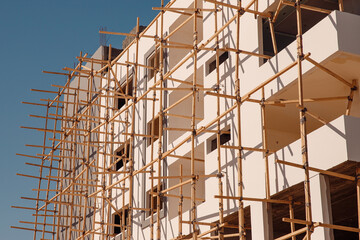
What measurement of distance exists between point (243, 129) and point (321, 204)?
3.28 m

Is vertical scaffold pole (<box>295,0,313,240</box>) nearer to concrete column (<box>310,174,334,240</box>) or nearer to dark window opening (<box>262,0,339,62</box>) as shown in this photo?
concrete column (<box>310,174,334,240</box>)

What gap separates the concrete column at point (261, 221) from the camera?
1431 cm

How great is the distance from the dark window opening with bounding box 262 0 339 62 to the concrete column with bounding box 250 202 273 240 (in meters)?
3.48

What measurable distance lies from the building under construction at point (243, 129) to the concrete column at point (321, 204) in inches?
0.8

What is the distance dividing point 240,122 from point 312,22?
409 cm

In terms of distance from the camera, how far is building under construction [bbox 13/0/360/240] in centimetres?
1317

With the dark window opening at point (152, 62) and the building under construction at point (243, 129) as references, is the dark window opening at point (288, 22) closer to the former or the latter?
the building under construction at point (243, 129)

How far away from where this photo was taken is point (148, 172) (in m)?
19.5

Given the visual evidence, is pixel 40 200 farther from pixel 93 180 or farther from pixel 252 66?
pixel 252 66

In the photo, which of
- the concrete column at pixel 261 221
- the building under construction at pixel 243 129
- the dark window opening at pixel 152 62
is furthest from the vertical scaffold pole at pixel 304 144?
the dark window opening at pixel 152 62

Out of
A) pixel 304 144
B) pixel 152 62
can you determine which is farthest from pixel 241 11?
pixel 152 62

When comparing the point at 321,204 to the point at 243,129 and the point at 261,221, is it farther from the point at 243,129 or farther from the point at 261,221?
the point at 243,129

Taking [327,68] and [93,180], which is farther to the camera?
[93,180]

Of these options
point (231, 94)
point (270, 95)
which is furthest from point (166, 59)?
point (270, 95)
